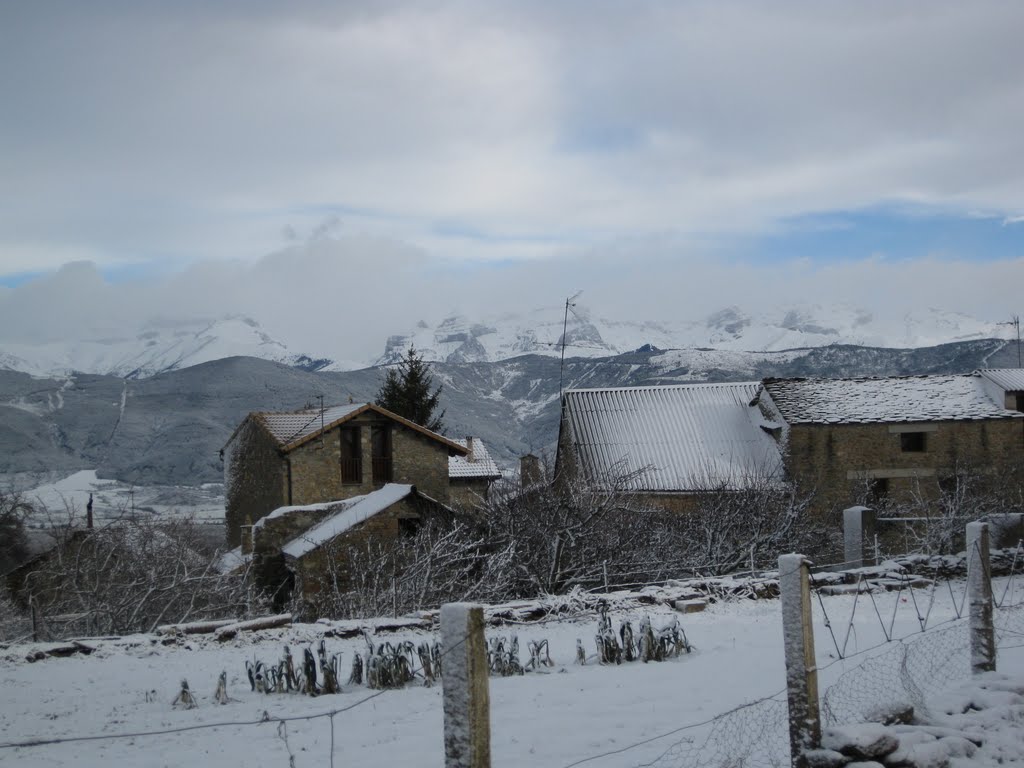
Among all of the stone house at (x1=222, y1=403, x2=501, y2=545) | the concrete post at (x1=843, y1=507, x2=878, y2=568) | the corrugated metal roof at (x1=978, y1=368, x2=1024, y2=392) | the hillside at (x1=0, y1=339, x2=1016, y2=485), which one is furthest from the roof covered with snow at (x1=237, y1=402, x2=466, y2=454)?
the hillside at (x1=0, y1=339, x2=1016, y2=485)

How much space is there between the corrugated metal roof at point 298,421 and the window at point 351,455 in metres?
0.69

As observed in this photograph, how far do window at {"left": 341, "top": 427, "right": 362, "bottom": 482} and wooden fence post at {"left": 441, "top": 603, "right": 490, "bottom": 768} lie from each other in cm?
2598

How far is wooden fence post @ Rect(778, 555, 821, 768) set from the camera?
6.24 metres

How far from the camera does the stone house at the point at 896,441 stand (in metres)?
30.9

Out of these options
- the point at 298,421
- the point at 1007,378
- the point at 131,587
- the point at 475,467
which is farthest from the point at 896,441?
the point at 131,587

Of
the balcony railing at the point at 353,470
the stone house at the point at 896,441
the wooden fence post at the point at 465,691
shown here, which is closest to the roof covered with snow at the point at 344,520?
the balcony railing at the point at 353,470

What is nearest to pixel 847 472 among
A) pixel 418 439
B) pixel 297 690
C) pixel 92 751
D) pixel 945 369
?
pixel 418 439

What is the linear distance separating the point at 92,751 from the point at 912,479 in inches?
1114

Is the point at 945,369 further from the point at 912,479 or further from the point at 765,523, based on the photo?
the point at 765,523

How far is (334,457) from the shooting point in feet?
98.5

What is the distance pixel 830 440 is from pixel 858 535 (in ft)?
45.6

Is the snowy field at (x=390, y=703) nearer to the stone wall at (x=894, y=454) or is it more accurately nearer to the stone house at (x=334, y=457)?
the stone house at (x=334, y=457)

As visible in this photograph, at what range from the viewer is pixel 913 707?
7195 millimetres

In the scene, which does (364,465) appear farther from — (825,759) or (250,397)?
(250,397)
